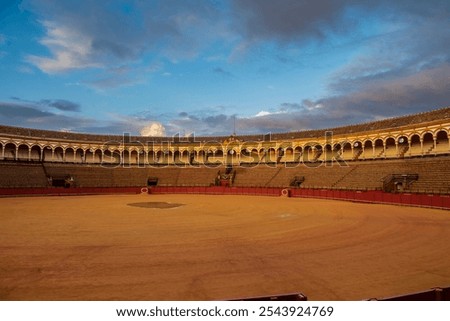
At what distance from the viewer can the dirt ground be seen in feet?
24.0

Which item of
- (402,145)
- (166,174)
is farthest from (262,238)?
(166,174)

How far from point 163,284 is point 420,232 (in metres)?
12.2

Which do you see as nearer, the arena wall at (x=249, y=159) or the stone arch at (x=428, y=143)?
the arena wall at (x=249, y=159)

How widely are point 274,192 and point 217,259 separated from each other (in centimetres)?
3084

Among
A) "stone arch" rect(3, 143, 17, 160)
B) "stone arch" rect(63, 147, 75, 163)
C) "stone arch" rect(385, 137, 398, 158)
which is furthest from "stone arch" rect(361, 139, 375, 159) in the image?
"stone arch" rect(3, 143, 17, 160)

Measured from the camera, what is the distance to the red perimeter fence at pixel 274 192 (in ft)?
83.0

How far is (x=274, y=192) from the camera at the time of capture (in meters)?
40.1

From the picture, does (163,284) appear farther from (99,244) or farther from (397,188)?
(397,188)

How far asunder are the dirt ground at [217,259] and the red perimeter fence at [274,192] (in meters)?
9.20

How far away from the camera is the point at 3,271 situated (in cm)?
853

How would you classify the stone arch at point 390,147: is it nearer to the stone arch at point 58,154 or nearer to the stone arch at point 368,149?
the stone arch at point 368,149

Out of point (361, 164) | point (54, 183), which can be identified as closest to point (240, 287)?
point (361, 164)

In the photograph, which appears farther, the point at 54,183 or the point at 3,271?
the point at 54,183

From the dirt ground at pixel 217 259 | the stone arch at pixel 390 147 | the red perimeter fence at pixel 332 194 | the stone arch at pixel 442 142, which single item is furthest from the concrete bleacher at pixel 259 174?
the dirt ground at pixel 217 259
